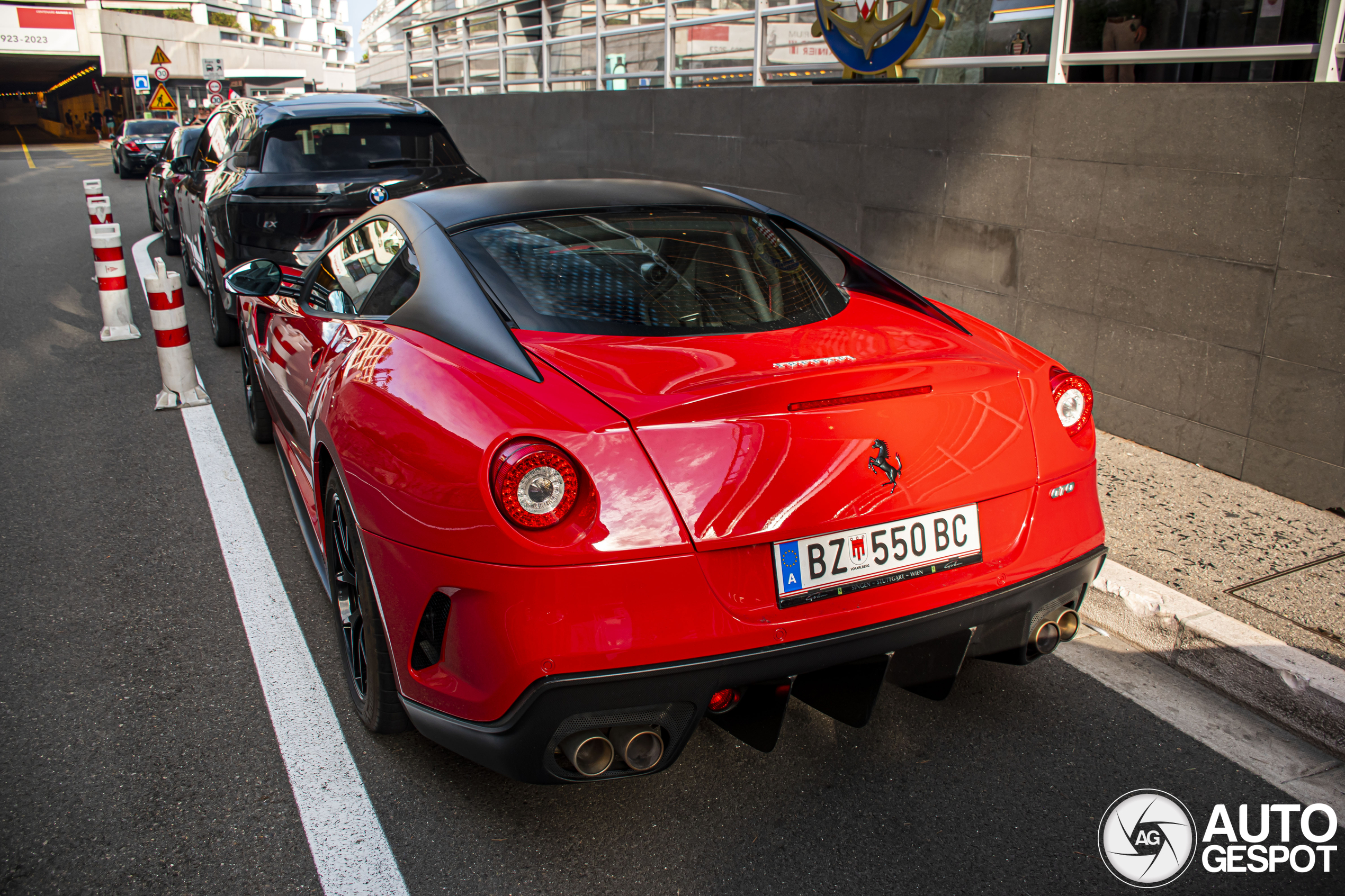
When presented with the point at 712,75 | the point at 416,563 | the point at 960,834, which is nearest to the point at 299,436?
the point at 416,563

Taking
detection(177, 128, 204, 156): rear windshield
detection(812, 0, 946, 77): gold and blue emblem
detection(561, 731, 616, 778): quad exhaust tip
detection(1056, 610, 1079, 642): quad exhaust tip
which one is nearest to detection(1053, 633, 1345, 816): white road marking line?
detection(1056, 610, 1079, 642): quad exhaust tip

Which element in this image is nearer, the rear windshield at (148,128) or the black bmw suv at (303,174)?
the black bmw suv at (303,174)

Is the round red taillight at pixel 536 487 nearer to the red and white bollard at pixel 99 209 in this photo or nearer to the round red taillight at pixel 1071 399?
the round red taillight at pixel 1071 399

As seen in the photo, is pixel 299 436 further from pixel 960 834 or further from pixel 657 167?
pixel 657 167

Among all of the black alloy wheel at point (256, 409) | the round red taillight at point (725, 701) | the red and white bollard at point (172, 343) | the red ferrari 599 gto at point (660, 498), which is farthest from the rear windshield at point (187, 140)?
the round red taillight at point (725, 701)

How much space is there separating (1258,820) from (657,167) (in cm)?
917

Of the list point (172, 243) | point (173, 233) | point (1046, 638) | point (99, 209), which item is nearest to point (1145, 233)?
point (1046, 638)

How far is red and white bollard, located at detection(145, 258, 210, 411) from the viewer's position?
5.95m

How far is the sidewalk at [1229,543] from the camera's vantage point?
346 centimetres

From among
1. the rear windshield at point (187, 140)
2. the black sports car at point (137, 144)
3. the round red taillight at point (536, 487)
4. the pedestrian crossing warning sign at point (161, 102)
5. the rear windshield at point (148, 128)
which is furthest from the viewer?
the rear windshield at point (148, 128)

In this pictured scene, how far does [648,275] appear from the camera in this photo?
2.90 m

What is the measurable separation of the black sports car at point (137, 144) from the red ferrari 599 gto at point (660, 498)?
90.9 ft

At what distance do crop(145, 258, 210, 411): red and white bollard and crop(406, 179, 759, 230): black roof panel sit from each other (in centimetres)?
327

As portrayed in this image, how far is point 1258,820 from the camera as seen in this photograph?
255cm
